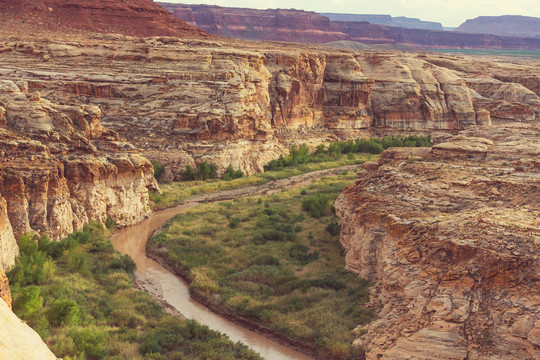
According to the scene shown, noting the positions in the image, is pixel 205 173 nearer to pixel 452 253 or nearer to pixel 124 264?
pixel 124 264

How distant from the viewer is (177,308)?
2261 cm

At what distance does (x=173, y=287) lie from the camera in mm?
24703

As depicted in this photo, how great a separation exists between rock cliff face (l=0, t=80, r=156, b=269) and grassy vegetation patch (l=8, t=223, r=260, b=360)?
3.98 ft

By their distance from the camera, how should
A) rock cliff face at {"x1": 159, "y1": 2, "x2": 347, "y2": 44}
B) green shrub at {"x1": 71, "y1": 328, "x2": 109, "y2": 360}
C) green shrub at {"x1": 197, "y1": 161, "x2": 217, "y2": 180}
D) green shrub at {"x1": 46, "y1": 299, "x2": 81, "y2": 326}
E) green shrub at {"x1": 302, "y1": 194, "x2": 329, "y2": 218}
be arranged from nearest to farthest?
1. green shrub at {"x1": 71, "y1": 328, "x2": 109, "y2": 360}
2. green shrub at {"x1": 46, "y1": 299, "x2": 81, "y2": 326}
3. green shrub at {"x1": 302, "y1": 194, "x2": 329, "y2": 218}
4. green shrub at {"x1": 197, "y1": 161, "x2": 217, "y2": 180}
5. rock cliff face at {"x1": 159, "y1": 2, "x2": 347, "y2": 44}

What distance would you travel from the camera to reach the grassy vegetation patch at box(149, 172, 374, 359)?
19.9 m

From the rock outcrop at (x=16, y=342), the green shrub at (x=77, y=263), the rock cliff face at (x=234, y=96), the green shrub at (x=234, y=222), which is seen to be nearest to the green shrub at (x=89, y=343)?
the green shrub at (x=77, y=263)

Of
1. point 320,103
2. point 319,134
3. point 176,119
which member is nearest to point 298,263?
point 176,119

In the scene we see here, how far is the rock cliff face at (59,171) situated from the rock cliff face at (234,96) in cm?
316

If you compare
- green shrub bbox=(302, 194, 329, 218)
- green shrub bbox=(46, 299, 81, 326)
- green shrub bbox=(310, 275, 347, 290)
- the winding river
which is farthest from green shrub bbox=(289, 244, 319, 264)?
green shrub bbox=(46, 299, 81, 326)

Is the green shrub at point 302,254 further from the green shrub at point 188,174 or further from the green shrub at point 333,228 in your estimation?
the green shrub at point 188,174

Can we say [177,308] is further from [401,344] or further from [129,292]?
[401,344]

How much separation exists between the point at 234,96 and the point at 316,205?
16.1 metres

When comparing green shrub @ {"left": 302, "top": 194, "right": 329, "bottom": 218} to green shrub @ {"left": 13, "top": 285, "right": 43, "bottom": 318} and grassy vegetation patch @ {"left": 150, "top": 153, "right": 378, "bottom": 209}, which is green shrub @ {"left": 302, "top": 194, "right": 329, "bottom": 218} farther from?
green shrub @ {"left": 13, "top": 285, "right": 43, "bottom": 318}

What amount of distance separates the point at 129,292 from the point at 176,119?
24.2m
